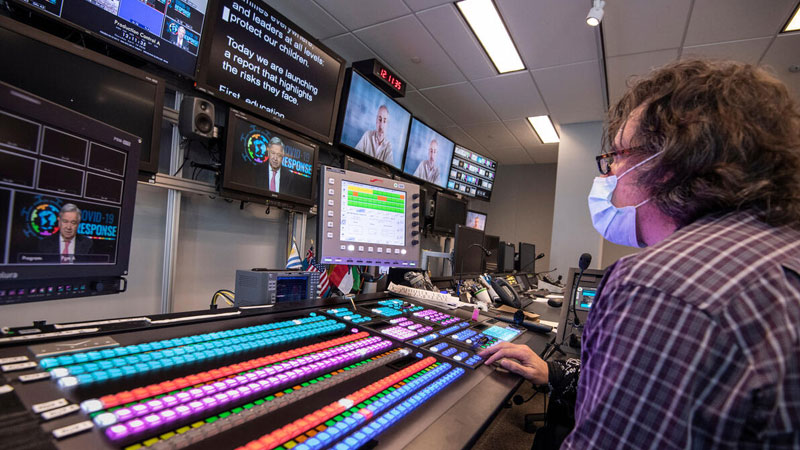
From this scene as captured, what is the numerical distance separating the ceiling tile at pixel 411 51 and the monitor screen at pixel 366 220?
6.15ft

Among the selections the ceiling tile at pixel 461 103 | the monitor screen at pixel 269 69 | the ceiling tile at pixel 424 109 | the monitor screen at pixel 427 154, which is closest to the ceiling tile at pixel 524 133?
the ceiling tile at pixel 461 103

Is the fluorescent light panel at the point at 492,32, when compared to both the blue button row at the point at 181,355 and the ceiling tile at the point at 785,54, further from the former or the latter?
the blue button row at the point at 181,355

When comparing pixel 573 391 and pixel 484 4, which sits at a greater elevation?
pixel 484 4

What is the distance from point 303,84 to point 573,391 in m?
2.22

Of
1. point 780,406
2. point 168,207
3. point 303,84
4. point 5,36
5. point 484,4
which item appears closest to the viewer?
point 780,406

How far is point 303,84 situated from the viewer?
2.24 m

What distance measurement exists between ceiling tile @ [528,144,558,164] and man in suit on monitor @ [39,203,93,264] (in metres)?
5.92

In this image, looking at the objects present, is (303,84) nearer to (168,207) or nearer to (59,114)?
(168,207)

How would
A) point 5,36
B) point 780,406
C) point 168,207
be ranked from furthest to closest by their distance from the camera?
point 168,207 < point 5,36 < point 780,406

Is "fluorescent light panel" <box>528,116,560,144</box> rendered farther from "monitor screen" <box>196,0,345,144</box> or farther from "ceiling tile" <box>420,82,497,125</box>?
"monitor screen" <box>196,0,345,144</box>

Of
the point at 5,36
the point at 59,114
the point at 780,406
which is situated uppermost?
the point at 5,36

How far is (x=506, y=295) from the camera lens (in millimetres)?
2135

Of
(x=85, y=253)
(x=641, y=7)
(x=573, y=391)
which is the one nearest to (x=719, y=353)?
(x=573, y=391)

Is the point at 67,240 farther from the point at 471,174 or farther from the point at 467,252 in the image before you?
the point at 471,174
